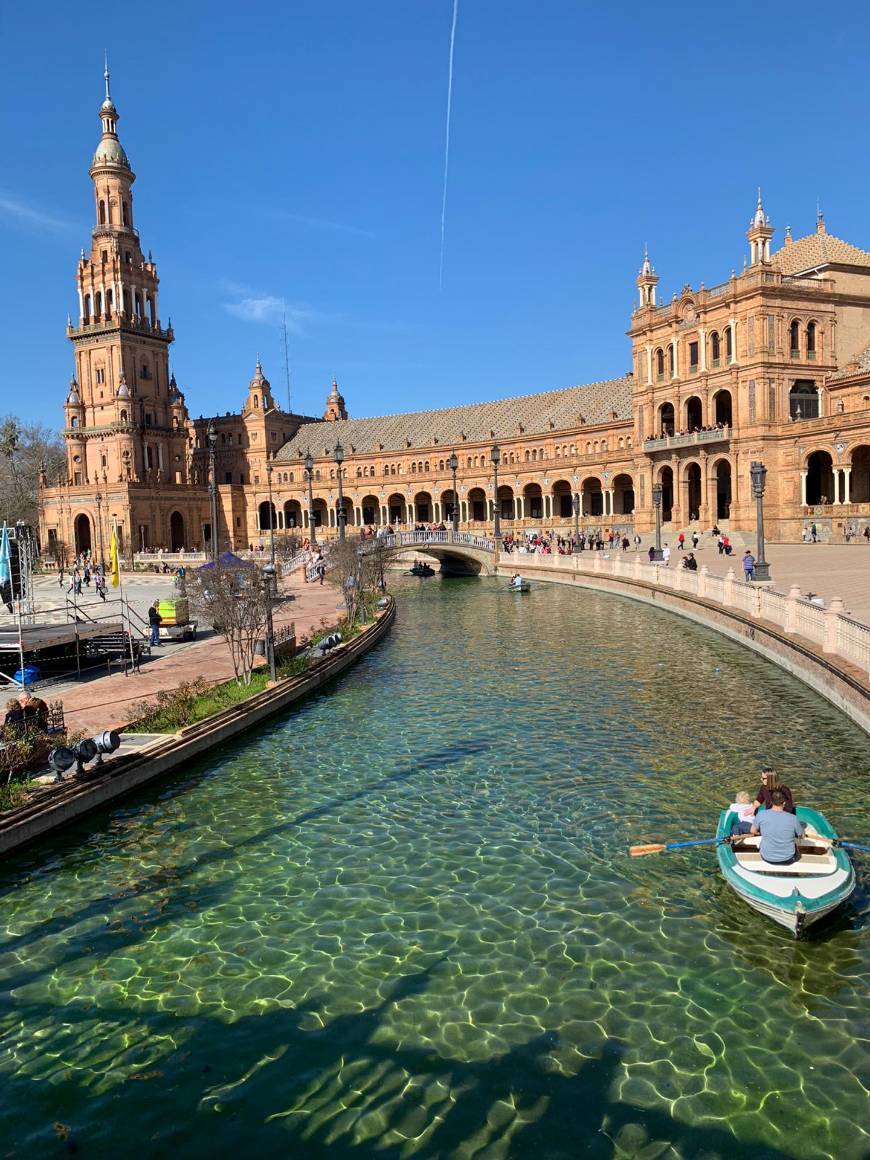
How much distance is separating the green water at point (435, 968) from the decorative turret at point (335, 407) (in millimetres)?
115454

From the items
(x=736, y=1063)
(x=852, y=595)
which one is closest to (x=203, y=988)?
(x=736, y=1063)

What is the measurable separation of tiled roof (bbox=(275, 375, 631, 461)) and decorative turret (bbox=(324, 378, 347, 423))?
1271 centimetres

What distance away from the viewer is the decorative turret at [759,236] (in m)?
56.3

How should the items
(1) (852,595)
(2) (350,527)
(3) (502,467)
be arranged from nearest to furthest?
(1) (852,595), (3) (502,467), (2) (350,527)

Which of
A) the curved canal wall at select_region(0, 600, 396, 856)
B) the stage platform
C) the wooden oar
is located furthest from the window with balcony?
the wooden oar

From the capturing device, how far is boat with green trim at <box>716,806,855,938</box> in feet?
28.2

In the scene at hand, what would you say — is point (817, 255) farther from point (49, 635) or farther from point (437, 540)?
point (49, 635)

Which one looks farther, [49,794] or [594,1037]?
[49,794]

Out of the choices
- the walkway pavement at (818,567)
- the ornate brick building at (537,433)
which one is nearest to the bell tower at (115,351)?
the ornate brick building at (537,433)

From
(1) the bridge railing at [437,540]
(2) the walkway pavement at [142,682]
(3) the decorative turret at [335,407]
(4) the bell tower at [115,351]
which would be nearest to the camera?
(2) the walkway pavement at [142,682]

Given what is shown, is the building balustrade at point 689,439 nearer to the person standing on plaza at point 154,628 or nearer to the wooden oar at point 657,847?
the person standing on plaza at point 154,628

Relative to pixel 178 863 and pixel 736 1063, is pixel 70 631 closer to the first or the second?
pixel 178 863

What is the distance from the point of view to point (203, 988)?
8500 mm

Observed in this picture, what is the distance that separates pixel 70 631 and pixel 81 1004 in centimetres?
1595
